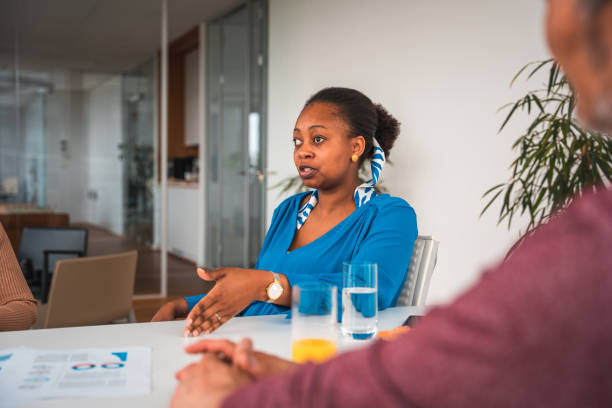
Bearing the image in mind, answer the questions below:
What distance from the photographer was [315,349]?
101 centimetres

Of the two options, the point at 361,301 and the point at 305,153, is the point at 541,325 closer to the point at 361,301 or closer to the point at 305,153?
the point at 361,301

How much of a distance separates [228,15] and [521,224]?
454 cm

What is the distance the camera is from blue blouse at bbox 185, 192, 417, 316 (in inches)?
60.1

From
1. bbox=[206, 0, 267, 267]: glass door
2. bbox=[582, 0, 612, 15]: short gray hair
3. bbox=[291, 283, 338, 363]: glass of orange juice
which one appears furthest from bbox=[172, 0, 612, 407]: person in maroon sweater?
bbox=[206, 0, 267, 267]: glass door

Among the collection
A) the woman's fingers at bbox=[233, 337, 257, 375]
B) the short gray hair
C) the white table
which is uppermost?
the short gray hair

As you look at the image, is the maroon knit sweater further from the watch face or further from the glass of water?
the watch face

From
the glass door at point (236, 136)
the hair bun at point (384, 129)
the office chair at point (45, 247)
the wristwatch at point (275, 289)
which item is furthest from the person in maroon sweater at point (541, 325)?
the glass door at point (236, 136)

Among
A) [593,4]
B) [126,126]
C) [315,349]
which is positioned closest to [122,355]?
[315,349]

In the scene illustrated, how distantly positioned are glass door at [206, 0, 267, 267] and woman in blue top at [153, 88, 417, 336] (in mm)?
4075

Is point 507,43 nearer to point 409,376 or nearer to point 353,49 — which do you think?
point 353,49

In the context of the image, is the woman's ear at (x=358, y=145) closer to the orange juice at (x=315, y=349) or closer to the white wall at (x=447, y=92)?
the orange juice at (x=315, y=349)

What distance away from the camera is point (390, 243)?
155cm

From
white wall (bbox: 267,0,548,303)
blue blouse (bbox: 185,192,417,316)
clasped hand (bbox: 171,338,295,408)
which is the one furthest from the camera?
white wall (bbox: 267,0,548,303)

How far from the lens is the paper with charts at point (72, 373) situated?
90 cm
